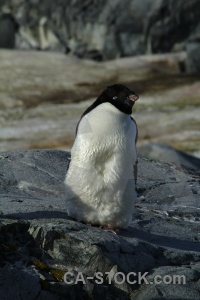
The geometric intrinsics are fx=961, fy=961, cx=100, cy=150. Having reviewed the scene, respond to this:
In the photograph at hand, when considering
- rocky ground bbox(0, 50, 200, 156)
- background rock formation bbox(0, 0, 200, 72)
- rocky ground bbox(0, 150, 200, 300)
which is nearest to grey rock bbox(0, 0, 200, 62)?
background rock formation bbox(0, 0, 200, 72)

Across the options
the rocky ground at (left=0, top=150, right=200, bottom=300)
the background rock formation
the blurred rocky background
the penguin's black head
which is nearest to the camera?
the rocky ground at (left=0, top=150, right=200, bottom=300)

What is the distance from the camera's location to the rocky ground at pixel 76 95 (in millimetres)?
28781

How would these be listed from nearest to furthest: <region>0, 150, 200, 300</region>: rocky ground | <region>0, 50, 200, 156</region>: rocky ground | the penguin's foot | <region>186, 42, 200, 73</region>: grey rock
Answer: <region>0, 150, 200, 300</region>: rocky ground
the penguin's foot
<region>0, 50, 200, 156</region>: rocky ground
<region>186, 42, 200, 73</region>: grey rock

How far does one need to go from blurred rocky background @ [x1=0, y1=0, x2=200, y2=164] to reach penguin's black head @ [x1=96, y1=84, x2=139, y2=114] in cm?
1873

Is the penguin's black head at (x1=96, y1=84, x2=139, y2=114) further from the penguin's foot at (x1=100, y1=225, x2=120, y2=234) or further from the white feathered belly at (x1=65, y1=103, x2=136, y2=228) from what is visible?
the penguin's foot at (x1=100, y1=225, x2=120, y2=234)

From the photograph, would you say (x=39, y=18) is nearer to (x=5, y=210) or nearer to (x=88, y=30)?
(x=88, y=30)

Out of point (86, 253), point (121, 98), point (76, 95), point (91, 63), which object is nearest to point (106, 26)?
point (91, 63)

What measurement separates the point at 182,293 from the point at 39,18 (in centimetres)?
3427

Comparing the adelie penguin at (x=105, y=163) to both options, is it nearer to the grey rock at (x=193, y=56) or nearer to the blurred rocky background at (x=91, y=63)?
the blurred rocky background at (x=91, y=63)

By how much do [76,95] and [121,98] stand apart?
25.8 metres

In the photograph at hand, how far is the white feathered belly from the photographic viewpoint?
348 inches

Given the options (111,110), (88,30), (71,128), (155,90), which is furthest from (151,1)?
(111,110)

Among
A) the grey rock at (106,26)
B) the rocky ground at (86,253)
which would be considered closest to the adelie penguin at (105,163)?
the rocky ground at (86,253)

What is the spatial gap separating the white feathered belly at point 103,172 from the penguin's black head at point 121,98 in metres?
0.07
